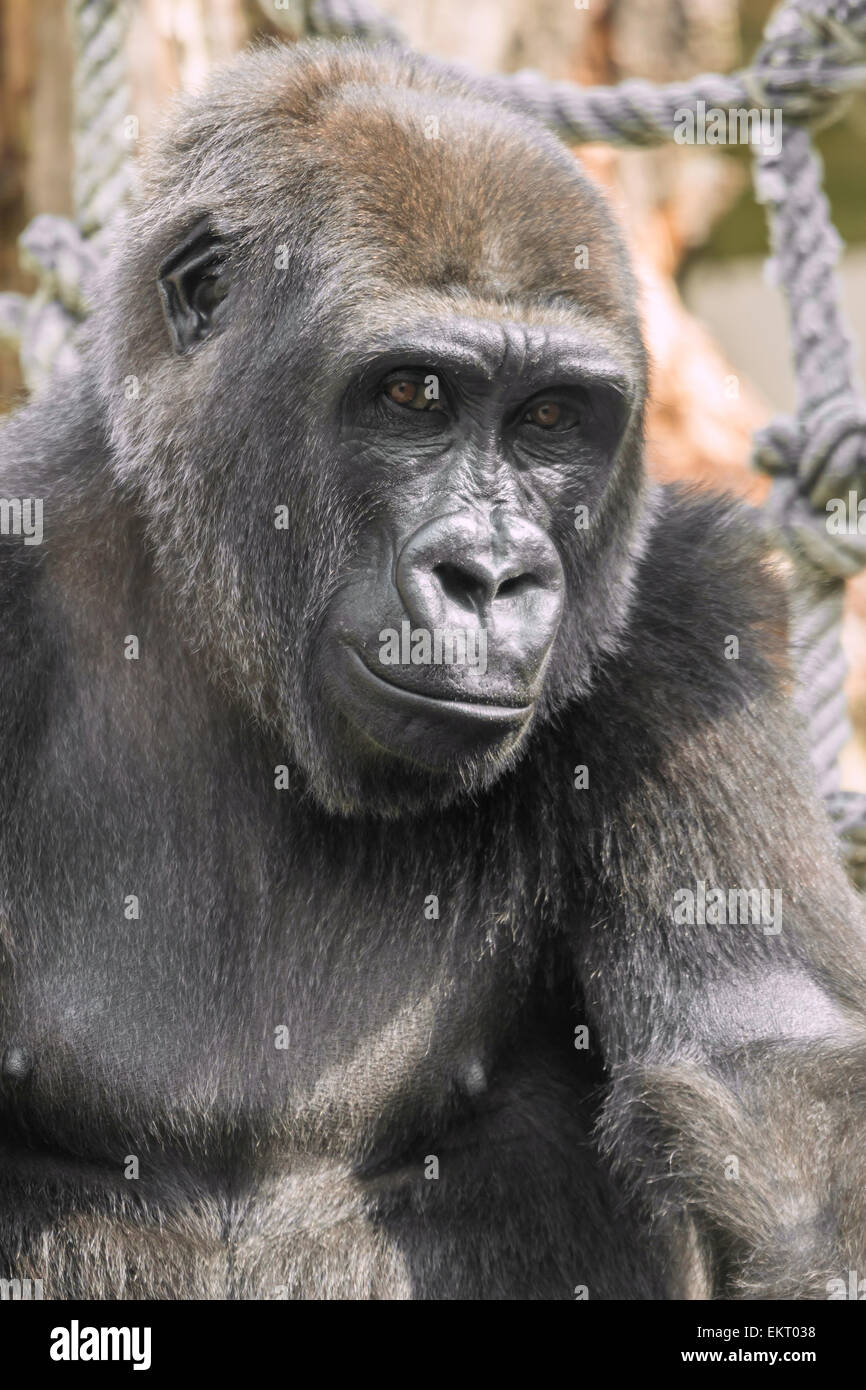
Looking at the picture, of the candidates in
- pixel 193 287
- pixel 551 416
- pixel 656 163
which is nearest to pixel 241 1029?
pixel 551 416

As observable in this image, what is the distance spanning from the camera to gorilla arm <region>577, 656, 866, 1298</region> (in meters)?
3.28

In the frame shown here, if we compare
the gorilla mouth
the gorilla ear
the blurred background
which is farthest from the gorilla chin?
the blurred background

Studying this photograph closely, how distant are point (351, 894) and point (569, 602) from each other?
0.74 m

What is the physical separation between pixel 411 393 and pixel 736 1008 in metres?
1.37

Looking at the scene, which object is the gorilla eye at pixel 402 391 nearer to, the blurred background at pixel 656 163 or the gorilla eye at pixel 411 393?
the gorilla eye at pixel 411 393

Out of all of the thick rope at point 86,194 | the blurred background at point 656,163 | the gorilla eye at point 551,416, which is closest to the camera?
the gorilla eye at point 551,416

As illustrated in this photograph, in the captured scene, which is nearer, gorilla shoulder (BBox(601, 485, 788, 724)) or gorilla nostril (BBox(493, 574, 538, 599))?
gorilla nostril (BBox(493, 574, 538, 599))

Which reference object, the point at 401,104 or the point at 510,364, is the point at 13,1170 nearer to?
the point at 510,364

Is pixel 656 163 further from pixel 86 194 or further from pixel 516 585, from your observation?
pixel 516 585

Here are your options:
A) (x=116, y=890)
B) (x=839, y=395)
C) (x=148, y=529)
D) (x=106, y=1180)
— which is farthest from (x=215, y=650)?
(x=839, y=395)

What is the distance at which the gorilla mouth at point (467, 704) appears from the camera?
3076 mm

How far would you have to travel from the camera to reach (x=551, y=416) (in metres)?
3.39

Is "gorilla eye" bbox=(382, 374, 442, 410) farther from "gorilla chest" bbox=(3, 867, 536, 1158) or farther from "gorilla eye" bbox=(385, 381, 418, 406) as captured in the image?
"gorilla chest" bbox=(3, 867, 536, 1158)

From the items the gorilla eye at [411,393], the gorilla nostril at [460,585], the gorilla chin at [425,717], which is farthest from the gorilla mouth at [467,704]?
the gorilla eye at [411,393]
